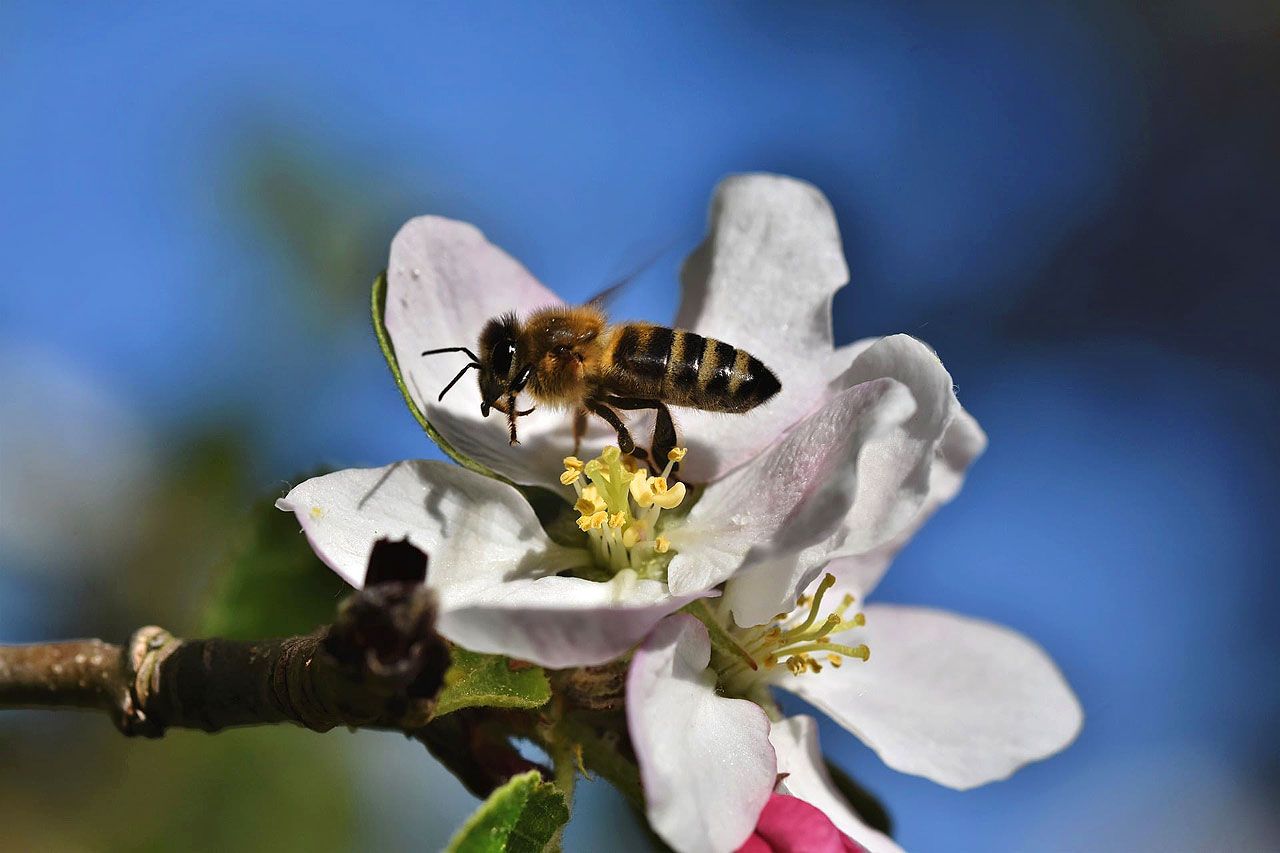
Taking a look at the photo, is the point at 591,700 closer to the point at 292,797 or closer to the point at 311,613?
the point at 311,613

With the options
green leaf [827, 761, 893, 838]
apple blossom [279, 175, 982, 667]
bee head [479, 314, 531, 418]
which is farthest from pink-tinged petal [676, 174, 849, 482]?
green leaf [827, 761, 893, 838]

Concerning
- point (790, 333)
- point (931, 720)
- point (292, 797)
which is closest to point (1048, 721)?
point (931, 720)

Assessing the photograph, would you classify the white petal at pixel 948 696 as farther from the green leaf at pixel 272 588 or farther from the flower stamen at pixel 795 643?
the green leaf at pixel 272 588

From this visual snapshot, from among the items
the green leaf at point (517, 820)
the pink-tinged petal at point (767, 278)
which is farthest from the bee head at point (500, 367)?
the green leaf at point (517, 820)

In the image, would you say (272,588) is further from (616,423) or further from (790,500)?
(790,500)

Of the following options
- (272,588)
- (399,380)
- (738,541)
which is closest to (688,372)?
(738,541)

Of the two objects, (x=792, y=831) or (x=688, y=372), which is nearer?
(x=792, y=831)
